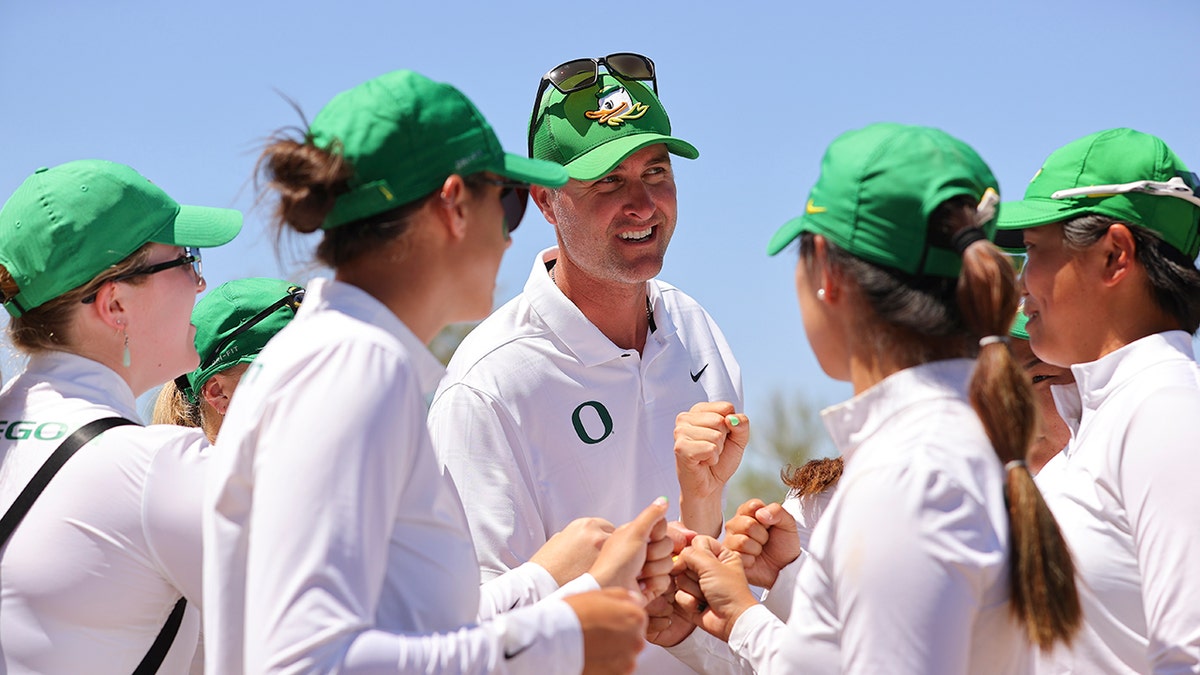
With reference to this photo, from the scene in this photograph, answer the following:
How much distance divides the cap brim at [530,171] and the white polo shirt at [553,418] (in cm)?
146

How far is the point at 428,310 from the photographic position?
2617mm

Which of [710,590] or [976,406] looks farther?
[710,590]

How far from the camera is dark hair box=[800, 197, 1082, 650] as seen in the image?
94.3 inches

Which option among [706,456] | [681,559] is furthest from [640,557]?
[706,456]

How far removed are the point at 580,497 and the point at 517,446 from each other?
11.9 inches

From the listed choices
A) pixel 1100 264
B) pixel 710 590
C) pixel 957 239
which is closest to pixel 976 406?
pixel 957 239

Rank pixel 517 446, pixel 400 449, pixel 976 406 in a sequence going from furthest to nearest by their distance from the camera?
pixel 517 446 → pixel 976 406 → pixel 400 449

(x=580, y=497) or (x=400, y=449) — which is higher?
(x=400, y=449)

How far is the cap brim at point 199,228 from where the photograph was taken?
11.6ft

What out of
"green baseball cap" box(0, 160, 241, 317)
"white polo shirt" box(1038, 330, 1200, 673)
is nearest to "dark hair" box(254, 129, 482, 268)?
"green baseball cap" box(0, 160, 241, 317)

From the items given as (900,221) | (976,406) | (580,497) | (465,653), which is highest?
(900,221)

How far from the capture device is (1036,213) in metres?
3.71

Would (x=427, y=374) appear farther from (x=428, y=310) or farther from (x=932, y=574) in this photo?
(x=932, y=574)

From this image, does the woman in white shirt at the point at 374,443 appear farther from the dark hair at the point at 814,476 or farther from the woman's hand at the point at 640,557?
the dark hair at the point at 814,476
